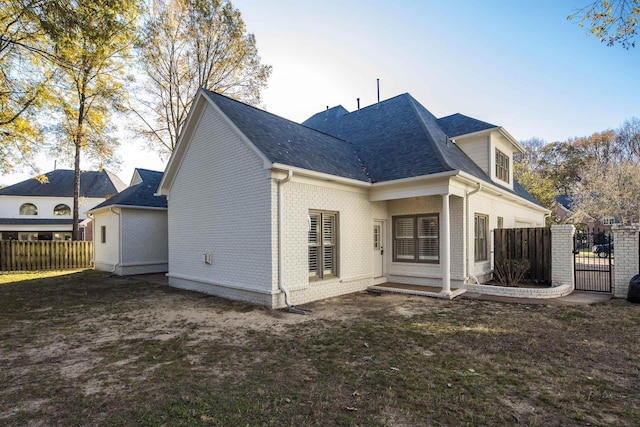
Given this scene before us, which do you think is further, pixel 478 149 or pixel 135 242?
pixel 135 242

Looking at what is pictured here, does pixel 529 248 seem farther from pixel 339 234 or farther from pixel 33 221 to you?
pixel 33 221

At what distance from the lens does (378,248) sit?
35.3 feet

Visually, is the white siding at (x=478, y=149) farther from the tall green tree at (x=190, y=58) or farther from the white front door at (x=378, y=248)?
the tall green tree at (x=190, y=58)

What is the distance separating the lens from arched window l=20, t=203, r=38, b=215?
95.1 feet

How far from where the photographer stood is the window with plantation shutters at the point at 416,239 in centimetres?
1002

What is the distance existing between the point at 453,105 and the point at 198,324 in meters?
17.7

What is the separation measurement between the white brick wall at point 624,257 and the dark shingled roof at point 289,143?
22.2 feet

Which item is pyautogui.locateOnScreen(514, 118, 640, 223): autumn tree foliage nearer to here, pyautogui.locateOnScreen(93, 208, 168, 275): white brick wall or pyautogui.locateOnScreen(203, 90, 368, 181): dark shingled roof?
pyautogui.locateOnScreen(203, 90, 368, 181): dark shingled roof

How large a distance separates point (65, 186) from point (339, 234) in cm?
3276

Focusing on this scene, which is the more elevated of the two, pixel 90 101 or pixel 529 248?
pixel 90 101

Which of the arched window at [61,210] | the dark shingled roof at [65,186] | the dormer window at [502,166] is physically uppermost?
the dark shingled roof at [65,186]

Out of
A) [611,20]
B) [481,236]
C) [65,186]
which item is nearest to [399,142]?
[481,236]

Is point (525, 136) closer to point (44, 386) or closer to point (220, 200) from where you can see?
point (220, 200)

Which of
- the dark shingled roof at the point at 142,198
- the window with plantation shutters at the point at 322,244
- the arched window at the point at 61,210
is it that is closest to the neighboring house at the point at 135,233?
the dark shingled roof at the point at 142,198
